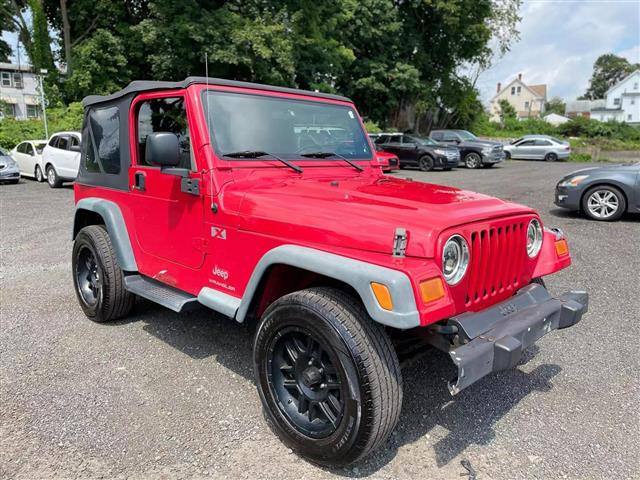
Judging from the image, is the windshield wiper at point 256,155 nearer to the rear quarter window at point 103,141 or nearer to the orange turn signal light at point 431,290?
the rear quarter window at point 103,141

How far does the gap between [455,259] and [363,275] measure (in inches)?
20.5

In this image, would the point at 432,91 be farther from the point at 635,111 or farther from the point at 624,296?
the point at 635,111

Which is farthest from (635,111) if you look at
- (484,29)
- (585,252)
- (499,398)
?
(499,398)

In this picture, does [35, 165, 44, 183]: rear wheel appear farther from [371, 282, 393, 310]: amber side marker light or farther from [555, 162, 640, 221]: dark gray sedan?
[371, 282, 393, 310]: amber side marker light

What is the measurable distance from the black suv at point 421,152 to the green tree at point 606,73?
94.7 m

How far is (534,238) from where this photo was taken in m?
3.14

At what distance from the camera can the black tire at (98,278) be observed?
165 inches

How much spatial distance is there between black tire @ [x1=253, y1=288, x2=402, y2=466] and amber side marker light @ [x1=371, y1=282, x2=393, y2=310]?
0.65 feet

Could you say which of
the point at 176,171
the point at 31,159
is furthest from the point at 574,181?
the point at 31,159

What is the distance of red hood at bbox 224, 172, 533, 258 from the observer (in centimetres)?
245

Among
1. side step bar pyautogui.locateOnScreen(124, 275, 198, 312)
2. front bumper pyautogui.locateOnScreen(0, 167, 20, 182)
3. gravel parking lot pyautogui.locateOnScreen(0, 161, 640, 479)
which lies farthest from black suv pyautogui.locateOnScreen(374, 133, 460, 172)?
side step bar pyautogui.locateOnScreen(124, 275, 198, 312)

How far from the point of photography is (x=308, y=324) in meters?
2.49

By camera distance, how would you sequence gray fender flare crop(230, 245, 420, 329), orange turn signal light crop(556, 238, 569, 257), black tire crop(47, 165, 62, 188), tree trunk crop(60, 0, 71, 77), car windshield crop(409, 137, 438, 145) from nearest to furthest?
gray fender flare crop(230, 245, 420, 329) < orange turn signal light crop(556, 238, 569, 257) < black tire crop(47, 165, 62, 188) < car windshield crop(409, 137, 438, 145) < tree trunk crop(60, 0, 71, 77)

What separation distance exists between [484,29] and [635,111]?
56375mm
